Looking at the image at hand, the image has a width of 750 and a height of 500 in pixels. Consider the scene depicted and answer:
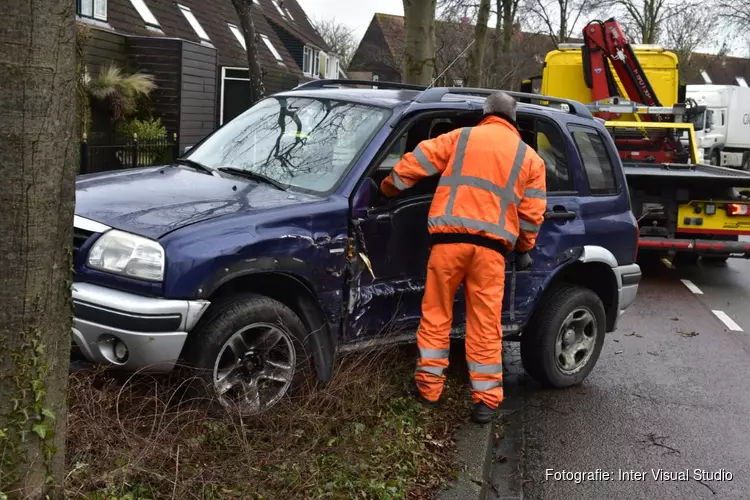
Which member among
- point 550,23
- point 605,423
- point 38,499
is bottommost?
point 605,423

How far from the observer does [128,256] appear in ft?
13.6

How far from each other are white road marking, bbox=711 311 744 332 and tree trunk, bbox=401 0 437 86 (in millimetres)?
4976

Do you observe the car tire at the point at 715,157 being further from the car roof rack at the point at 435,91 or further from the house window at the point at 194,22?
the car roof rack at the point at 435,91

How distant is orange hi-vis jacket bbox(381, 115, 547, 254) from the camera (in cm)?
500

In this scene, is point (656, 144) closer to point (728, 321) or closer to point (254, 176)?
point (728, 321)

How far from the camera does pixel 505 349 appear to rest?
7.46 meters

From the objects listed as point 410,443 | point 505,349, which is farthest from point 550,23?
point 410,443

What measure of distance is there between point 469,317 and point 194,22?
83.9ft

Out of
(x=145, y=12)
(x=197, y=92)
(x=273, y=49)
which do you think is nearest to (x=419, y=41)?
(x=197, y=92)

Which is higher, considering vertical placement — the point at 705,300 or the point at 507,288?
the point at 507,288

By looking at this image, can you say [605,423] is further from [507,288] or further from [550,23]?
[550,23]

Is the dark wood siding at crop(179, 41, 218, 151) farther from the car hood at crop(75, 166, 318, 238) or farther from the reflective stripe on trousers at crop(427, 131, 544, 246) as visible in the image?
the reflective stripe on trousers at crop(427, 131, 544, 246)

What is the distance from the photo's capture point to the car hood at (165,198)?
430cm

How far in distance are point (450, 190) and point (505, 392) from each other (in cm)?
189
